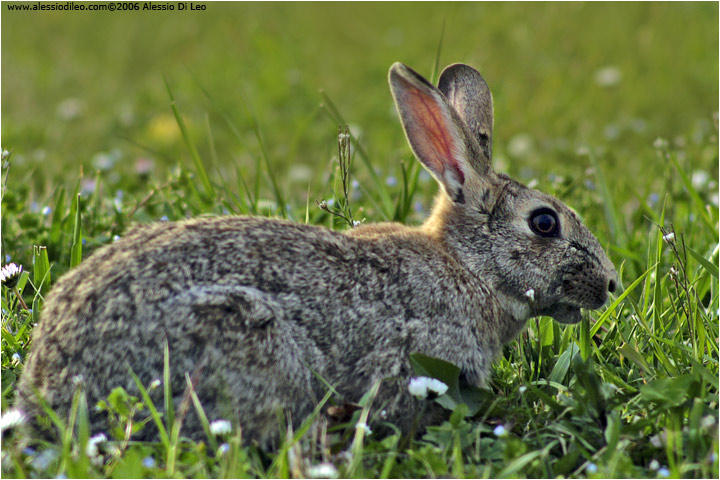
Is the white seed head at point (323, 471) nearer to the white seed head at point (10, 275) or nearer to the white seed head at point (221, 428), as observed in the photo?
the white seed head at point (221, 428)

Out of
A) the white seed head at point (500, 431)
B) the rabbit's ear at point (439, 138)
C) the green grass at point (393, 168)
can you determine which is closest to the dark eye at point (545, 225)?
the rabbit's ear at point (439, 138)

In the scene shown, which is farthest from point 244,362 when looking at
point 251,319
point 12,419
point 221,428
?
point 12,419

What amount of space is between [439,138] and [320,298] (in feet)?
4.41

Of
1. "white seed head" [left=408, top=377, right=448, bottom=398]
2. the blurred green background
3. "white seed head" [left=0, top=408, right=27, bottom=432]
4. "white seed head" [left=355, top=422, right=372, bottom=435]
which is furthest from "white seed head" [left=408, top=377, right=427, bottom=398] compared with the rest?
the blurred green background

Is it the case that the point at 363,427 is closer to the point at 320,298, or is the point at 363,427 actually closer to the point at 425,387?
the point at 425,387

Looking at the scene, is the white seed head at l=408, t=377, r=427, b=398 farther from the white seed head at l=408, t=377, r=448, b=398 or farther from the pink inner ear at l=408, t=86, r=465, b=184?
the pink inner ear at l=408, t=86, r=465, b=184

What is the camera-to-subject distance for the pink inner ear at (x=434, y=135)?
493cm

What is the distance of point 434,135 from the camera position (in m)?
5.05

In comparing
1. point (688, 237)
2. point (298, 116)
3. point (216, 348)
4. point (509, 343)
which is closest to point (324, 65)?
point (298, 116)

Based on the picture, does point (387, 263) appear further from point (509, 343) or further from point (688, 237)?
point (688, 237)

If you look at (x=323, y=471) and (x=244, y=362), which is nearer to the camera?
(x=323, y=471)

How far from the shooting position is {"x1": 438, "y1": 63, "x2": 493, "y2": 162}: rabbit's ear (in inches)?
222

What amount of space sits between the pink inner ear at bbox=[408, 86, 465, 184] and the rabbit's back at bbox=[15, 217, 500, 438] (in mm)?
682

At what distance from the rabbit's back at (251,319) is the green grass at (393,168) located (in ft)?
0.67
